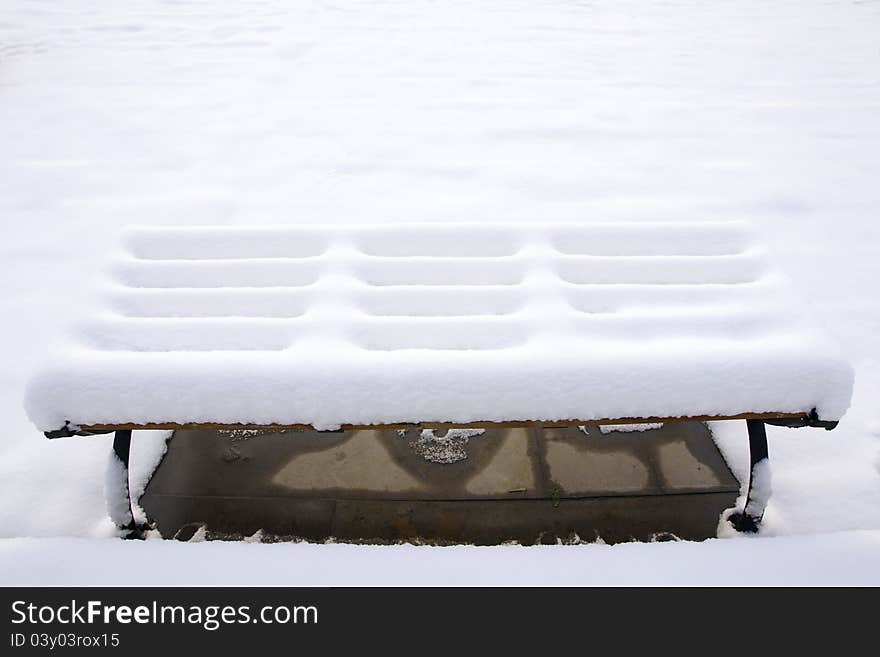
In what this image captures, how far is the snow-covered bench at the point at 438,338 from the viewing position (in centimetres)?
123

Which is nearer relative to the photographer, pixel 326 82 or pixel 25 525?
pixel 25 525

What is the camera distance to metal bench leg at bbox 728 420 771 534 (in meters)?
1.45

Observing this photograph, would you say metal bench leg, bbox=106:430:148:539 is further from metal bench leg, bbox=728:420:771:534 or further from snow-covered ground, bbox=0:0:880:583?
metal bench leg, bbox=728:420:771:534

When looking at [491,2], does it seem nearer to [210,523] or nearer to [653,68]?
[653,68]

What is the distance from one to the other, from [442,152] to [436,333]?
7.89 feet

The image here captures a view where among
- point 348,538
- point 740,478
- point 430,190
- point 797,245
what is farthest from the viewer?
point 430,190

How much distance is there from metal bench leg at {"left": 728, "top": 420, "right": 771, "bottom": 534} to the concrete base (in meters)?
0.11

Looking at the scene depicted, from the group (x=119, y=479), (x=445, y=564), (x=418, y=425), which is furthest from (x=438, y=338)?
(x=119, y=479)

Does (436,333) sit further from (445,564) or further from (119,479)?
(119,479)

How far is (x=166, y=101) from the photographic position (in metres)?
4.10

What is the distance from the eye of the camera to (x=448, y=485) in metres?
1.73

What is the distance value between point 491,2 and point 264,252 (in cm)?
604

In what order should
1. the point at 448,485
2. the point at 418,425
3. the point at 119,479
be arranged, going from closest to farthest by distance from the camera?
the point at 418,425 → the point at 119,479 → the point at 448,485
